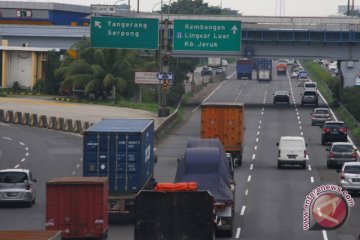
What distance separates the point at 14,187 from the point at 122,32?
117 ft

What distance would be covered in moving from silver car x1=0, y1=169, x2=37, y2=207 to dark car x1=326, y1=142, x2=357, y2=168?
718 inches

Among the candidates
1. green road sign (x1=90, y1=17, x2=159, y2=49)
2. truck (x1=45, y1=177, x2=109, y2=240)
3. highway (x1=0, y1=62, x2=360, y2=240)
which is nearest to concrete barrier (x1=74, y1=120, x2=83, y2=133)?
highway (x1=0, y1=62, x2=360, y2=240)

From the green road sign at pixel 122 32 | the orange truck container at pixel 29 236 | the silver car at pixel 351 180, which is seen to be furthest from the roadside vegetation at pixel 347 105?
the orange truck container at pixel 29 236

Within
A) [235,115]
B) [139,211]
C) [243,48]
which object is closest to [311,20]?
[243,48]

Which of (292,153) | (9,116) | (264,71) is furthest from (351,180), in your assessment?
(264,71)

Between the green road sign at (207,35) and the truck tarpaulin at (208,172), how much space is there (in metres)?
41.3

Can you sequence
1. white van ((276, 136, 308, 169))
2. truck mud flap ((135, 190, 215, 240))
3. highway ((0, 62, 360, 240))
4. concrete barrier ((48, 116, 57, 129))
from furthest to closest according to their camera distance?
concrete barrier ((48, 116, 57, 129)) → white van ((276, 136, 308, 169)) → highway ((0, 62, 360, 240)) → truck mud flap ((135, 190, 215, 240))

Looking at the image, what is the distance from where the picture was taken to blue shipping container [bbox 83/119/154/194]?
30.1 m

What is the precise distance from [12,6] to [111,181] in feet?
368

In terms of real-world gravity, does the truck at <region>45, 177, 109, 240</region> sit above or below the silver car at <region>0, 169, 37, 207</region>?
above

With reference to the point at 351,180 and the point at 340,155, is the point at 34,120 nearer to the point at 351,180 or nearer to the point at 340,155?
the point at 340,155

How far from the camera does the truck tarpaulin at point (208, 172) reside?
2738 centimetres

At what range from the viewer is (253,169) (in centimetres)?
4778

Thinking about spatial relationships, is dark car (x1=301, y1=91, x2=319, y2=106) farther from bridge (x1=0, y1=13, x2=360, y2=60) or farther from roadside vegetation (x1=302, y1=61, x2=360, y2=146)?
bridge (x1=0, y1=13, x2=360, y2=60)
